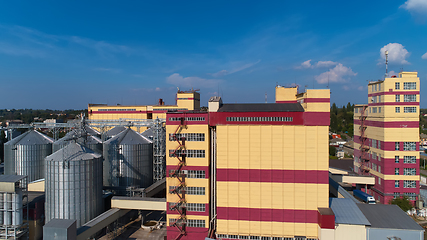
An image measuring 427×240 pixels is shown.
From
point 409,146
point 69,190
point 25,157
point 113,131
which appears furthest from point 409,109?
point 25,157

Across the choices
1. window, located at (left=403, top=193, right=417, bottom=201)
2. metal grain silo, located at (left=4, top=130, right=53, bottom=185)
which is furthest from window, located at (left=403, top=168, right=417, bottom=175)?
metal grain silo, located at (left=4, top=130, right=53, bottom=185)

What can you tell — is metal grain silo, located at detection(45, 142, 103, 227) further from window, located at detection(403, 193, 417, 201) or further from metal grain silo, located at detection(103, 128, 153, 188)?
window, located at detection(403, 193, 417, 201)

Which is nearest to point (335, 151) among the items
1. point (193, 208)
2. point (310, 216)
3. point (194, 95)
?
point (194, 95)

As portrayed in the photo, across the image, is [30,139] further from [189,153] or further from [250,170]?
[250,170]

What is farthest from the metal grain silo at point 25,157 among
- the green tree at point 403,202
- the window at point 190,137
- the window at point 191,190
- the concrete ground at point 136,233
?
the green tree at point 403,202

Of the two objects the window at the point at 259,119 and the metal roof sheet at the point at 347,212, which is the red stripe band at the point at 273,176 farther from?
the window at the point at 259,119

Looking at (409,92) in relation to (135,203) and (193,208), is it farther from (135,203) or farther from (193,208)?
(135,203)
